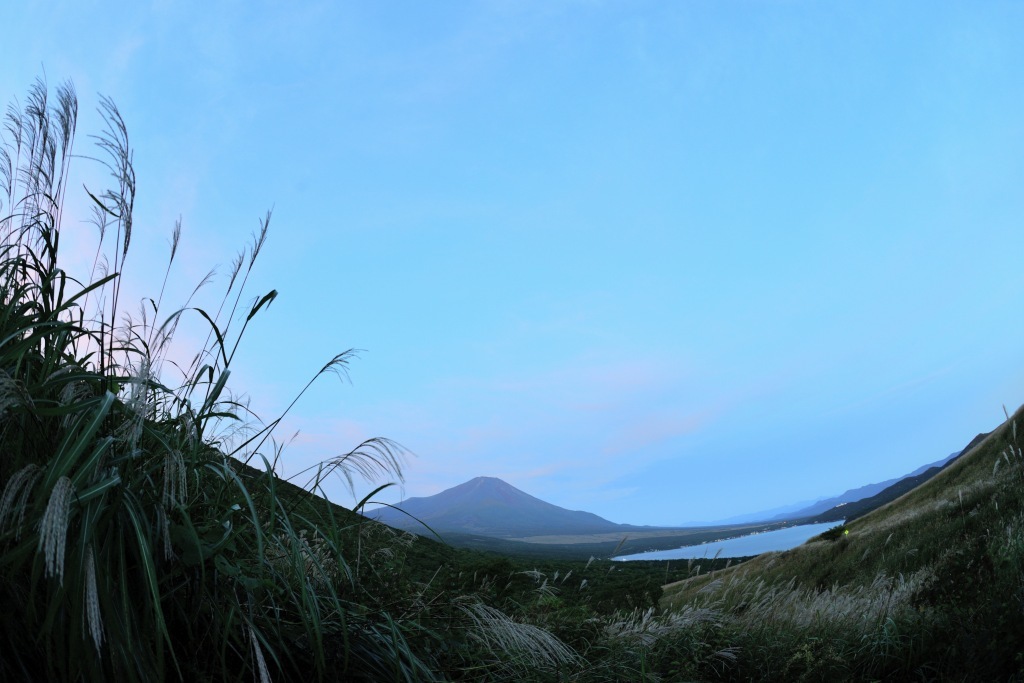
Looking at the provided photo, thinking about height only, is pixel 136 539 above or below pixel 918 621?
above

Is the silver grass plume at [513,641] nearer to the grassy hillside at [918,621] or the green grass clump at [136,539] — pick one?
the green grass clump at [136,539]

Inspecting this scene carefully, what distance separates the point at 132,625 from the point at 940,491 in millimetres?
13764

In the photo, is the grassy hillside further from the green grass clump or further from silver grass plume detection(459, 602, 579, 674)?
the green grass clump

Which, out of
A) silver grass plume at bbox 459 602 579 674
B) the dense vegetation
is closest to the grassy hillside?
the dense vegetation

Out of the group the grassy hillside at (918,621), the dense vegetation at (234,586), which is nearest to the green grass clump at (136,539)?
the dense vegetation at (234,586)

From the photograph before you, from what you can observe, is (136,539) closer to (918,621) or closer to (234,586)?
(234,586)

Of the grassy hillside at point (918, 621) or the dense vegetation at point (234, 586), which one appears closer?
the dense vegetation at point (234, 586)

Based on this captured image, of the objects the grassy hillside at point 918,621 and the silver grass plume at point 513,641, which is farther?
the grassy hillside at point 918,621

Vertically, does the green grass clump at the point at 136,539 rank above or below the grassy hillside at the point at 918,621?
above

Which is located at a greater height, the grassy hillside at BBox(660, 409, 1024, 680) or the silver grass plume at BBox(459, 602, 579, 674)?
the silver grass plume at BBox(459, 602, 579, 674)

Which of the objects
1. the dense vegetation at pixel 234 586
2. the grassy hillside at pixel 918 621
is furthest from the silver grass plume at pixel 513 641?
the grassy hillside at pixel 918 621

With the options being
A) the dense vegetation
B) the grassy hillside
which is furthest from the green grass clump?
the grassy hillside

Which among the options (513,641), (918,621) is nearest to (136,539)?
(513,641)

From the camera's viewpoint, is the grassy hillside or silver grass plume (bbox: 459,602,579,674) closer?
silver grass plume (bbox: 459,602,579,674)
